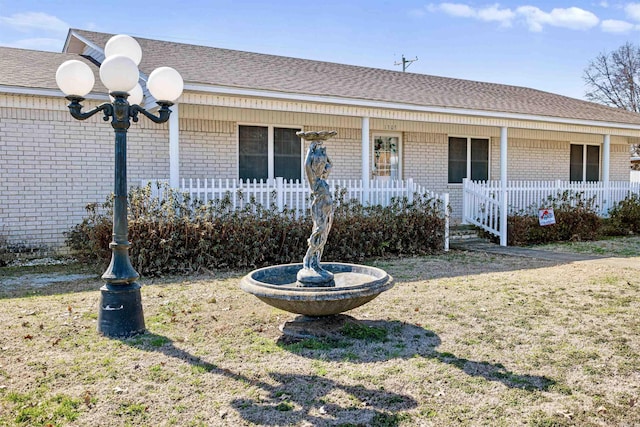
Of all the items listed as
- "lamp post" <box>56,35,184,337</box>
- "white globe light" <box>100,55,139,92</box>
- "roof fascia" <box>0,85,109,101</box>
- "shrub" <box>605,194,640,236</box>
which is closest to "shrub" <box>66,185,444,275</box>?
"roof fascia" <box>0,85,109,101</box>

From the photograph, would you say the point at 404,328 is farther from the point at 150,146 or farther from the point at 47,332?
the point at 150,146

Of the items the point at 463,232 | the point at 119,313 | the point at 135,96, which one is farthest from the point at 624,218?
the point at 119,313

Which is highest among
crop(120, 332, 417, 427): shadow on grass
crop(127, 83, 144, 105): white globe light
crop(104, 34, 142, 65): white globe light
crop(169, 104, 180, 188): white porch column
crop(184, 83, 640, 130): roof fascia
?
crop(184, 83, 640, 130): roof fascia

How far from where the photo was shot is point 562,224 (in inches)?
510

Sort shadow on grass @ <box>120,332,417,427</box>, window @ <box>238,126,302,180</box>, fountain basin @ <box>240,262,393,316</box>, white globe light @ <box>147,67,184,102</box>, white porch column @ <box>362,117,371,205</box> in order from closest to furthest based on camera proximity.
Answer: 1. shadow on grass @ <box>120,332,417,427</box>
2. fountain basin @ <box>240,262,393,316</box>
3. white globe light @ <box>147,67,184,102</box>
4. white porch column @ <box>362,117,371,205</box>
5. window @ <box>238,126,302,180</box>

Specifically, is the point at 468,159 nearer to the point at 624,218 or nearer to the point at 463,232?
the point at 463,232

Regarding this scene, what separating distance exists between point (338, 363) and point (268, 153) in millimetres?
8683

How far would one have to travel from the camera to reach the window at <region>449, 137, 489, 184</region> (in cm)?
1521

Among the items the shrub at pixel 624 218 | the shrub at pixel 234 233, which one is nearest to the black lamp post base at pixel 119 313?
the shrub at pixel 234 233

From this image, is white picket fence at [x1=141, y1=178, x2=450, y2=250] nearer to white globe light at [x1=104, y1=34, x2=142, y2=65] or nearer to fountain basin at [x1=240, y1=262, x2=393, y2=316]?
white globe light at [x1=104, y1=34, x2=142, y2=65]

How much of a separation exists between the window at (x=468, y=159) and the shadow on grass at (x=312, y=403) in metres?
12.1

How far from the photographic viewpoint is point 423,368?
418cm

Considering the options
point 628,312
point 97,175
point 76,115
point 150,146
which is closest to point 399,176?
point 150,146

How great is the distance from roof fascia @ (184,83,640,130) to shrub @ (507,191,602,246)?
2093 mm
